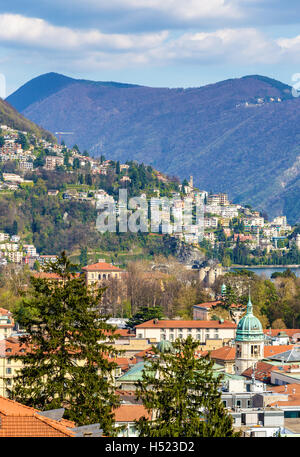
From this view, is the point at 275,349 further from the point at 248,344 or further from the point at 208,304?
the point at 208,304

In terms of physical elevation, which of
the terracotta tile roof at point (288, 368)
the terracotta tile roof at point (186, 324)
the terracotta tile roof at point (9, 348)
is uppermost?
Result: the terracotta tile roof at point (9, 348)

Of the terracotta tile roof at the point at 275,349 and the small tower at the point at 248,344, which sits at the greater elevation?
the small tower at the point at 248,344

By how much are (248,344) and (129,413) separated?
84.2 ft

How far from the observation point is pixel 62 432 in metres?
13.8

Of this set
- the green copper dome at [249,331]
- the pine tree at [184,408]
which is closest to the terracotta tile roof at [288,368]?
the green copper dome at [249,331]

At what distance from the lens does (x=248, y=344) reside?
56562mm

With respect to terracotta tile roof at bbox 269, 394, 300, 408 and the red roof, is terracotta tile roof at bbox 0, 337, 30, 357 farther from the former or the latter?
terracotta tile roof at bbox 269, 394, 300, 408

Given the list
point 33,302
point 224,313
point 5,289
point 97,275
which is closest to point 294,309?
point 224,313

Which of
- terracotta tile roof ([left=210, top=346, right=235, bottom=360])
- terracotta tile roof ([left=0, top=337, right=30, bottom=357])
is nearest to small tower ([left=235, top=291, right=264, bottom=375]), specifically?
terracotta tile roof ([left=210, top=346, right=235, bottom=360])

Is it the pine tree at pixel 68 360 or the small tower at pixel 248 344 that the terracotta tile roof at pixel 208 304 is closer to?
the small tower at pixel 248 344

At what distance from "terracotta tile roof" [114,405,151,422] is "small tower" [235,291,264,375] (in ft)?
76.6

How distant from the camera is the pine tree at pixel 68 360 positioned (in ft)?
66.6

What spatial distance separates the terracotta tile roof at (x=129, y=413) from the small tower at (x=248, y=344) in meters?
23.4
